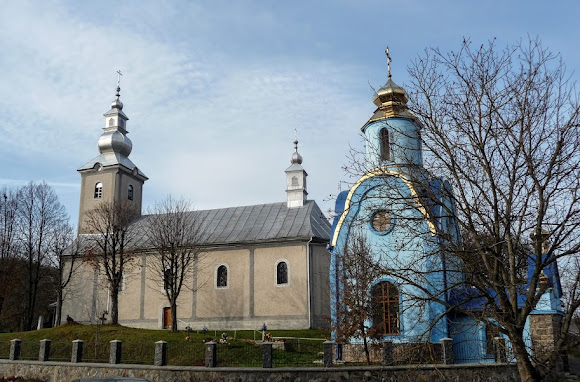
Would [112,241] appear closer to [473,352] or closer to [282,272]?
[282,272]

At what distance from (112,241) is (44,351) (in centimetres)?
1233

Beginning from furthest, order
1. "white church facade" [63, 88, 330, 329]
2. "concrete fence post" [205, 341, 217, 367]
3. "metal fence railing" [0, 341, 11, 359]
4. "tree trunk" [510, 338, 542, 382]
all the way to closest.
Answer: "white church facade" [63, 88, 330, 329]
"metal fence railing" [0, 341, 11, 359]
"concrete fence post" [205, 341, 217, 367]
"tree trunk" [510, 338, 542, 382]

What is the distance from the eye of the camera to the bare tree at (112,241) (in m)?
28.4

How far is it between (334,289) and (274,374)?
5172 millimetres

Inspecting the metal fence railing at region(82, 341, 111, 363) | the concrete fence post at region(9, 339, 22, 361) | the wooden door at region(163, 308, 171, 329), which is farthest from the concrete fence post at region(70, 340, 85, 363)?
the wooden door at region(163, 308, 171, 329)

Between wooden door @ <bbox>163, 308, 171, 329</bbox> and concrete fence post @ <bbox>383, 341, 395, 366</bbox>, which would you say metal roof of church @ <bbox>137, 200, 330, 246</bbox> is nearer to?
wooden door @ <bbox>163, 308, 171, 329</bbox>

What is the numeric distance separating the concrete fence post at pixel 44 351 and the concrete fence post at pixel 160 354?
16.7 feet

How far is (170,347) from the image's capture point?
18109 mm

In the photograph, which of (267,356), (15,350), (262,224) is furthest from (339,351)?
(262,224)

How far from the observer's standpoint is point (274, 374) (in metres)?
14.7

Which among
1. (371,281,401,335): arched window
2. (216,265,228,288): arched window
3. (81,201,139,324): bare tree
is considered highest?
(81,201,139,324): bare tree

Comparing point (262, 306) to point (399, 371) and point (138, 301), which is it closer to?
point (138, 301)

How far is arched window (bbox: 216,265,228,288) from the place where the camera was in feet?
96.6

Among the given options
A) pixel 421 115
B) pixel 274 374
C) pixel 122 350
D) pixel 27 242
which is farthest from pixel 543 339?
pixel 27 242
